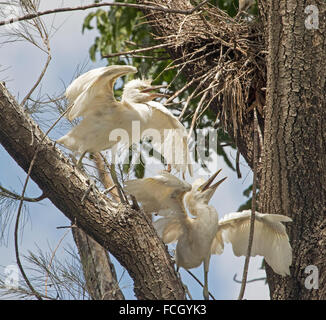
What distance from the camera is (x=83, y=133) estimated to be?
108 inches

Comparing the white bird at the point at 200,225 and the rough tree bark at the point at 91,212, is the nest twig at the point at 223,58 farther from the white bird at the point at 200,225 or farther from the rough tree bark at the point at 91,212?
the rough tree bark at the point at 91,212

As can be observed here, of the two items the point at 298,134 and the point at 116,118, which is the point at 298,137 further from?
the point at 116,118

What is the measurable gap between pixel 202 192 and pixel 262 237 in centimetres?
35

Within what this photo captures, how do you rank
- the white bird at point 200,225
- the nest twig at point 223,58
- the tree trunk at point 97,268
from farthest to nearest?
the nest twig at point 223,58 < the tree trunk at point 97,268 < the white bird at point 200,225

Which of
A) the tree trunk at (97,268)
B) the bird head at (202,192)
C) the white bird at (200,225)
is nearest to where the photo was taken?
the white bird at (200,225)

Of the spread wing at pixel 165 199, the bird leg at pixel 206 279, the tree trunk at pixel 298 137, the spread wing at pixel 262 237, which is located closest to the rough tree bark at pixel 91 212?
the spread wing at pixel 165 199

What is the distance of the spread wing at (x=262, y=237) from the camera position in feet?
8.78

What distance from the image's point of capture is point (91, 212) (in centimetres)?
260

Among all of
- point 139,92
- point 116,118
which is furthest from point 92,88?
point 139,92

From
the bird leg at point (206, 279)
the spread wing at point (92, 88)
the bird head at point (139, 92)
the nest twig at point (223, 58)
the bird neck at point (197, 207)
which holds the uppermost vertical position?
the nest twig at point (223, 58)
